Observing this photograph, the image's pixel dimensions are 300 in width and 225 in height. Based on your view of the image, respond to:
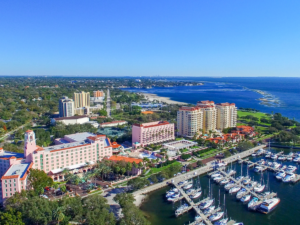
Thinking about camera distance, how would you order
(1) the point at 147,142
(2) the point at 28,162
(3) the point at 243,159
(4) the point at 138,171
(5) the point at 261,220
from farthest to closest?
(1) the point at 147,142, (3) the point at 243,159, (4) the point at 138,171, (2) the point at 28,162, (5) the point at 261,220

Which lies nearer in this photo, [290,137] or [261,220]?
[261,220]

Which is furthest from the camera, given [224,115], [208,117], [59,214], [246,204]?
[224,115]

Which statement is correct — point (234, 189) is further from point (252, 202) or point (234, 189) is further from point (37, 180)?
point (37, 180)

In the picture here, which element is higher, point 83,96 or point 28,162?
point 83,96

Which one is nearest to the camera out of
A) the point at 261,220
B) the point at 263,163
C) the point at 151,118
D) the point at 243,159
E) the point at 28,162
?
the point at 261,220

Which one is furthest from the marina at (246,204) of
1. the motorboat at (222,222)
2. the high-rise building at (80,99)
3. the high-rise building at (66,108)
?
the high-rise building at (80,99)

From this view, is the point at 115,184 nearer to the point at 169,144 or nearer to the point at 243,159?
the point at 169,144

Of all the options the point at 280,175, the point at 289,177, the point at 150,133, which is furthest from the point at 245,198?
the point at 150,133

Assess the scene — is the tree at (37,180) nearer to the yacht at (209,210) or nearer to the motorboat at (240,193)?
the yacht at (209,210)

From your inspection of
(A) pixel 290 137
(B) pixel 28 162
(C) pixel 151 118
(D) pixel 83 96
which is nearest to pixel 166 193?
(B) pixel 28 162
